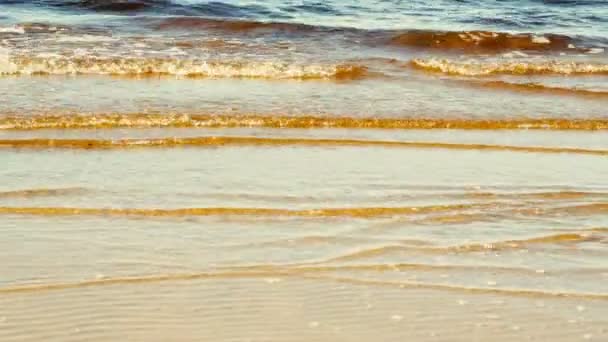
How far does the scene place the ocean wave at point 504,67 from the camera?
13.7m

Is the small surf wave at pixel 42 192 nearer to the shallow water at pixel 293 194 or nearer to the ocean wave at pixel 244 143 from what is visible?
the shallow water at pixel 293 194

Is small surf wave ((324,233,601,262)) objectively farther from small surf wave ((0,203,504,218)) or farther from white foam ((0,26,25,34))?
white foam ((0,26,25,34))

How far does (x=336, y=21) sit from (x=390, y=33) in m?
1.67

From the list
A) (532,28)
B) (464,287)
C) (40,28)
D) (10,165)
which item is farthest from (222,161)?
(532,28)

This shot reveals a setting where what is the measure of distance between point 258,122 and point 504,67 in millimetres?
5607

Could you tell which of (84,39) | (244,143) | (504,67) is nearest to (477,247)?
(244,143)

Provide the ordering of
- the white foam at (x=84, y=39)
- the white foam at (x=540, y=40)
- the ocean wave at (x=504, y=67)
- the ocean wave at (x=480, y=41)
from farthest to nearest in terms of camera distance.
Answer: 1. the white foam at (x=540, y=40)
2. the ocean wave at (x=480, y=41)
3. the white foam at (x=84, y=39)
4. the ocean wave at (x=504, y=67)

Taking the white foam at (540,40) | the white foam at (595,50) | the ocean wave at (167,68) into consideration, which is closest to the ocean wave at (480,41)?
the white foam at (540,40)

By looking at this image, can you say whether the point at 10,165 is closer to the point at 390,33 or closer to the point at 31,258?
the point at 31,258

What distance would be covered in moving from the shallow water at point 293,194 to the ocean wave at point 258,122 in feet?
0.09

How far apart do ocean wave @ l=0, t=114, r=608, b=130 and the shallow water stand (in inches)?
1.1

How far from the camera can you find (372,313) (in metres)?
5.05

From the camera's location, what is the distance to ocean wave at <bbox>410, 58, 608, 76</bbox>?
44.9 ft

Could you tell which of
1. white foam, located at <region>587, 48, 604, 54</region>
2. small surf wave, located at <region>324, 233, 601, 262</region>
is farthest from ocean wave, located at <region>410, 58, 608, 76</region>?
small surf wave, located at <region>324, 233, 601, 262</region>
